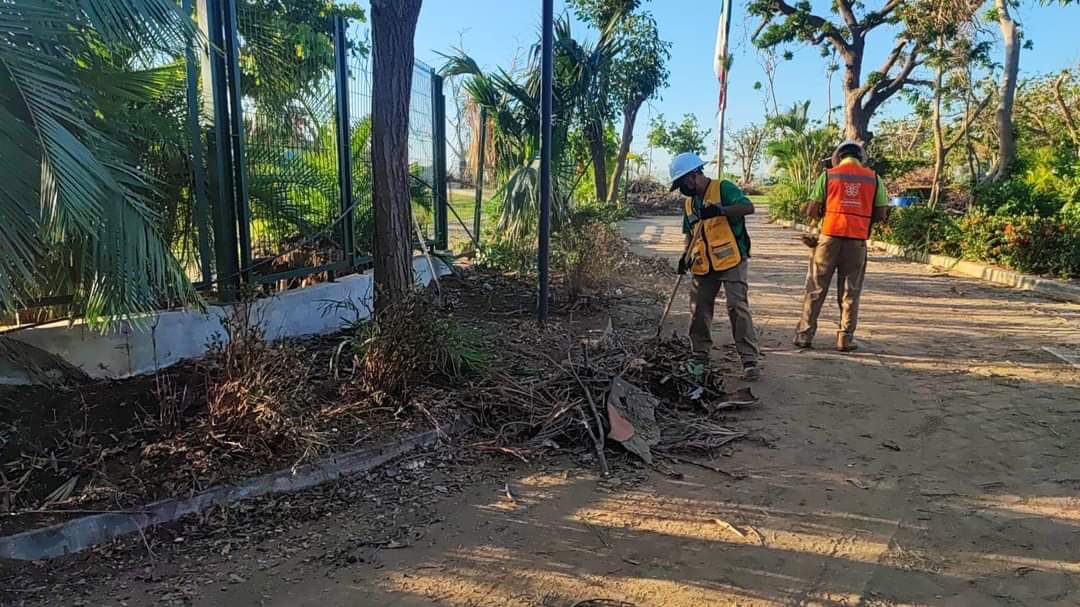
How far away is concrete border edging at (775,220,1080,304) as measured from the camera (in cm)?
883

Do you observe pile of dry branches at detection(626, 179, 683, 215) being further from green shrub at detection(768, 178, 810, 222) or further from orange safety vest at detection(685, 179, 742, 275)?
orange safety vest at detection(685, 179, 742, 275)

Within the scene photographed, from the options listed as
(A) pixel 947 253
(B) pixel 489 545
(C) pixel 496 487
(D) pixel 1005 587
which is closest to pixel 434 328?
(C) pixel 496 487

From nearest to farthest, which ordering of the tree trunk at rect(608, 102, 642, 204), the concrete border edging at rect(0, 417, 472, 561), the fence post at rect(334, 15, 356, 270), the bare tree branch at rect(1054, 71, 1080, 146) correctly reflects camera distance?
the concrete border edging at rect(0, 417, 472, 561), the fence post at rect(334, 15, 356, 270), the bare tree branch at rect(1054, 71, 1080, 146), the tree trunk at rect(608, 102, 642, 204)

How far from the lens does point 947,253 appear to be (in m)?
12.3

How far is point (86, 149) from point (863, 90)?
17978 mm

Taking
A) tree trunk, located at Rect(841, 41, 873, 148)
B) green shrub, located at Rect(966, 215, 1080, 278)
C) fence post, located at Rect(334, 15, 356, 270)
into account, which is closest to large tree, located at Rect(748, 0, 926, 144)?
tree trunk, located at Rect(841, 41, 873, 148)

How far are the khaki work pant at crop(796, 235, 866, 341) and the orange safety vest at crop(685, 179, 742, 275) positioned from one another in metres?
1.24

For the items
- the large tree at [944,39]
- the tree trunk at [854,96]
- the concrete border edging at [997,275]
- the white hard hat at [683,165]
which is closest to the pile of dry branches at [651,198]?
the tree trunk at [854,96]

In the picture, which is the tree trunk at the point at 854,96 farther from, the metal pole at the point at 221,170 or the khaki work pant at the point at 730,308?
the metal pole at the point at 221,170

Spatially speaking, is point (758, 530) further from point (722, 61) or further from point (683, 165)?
point (722, 61)

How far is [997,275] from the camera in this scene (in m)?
10.2

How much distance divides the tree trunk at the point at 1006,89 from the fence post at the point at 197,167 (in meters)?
14.0

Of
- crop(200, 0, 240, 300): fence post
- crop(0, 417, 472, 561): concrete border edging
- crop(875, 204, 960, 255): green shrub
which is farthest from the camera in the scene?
crop(875, 204, 960, 255): green shrub

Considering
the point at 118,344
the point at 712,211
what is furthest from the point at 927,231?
the point at 118,344
